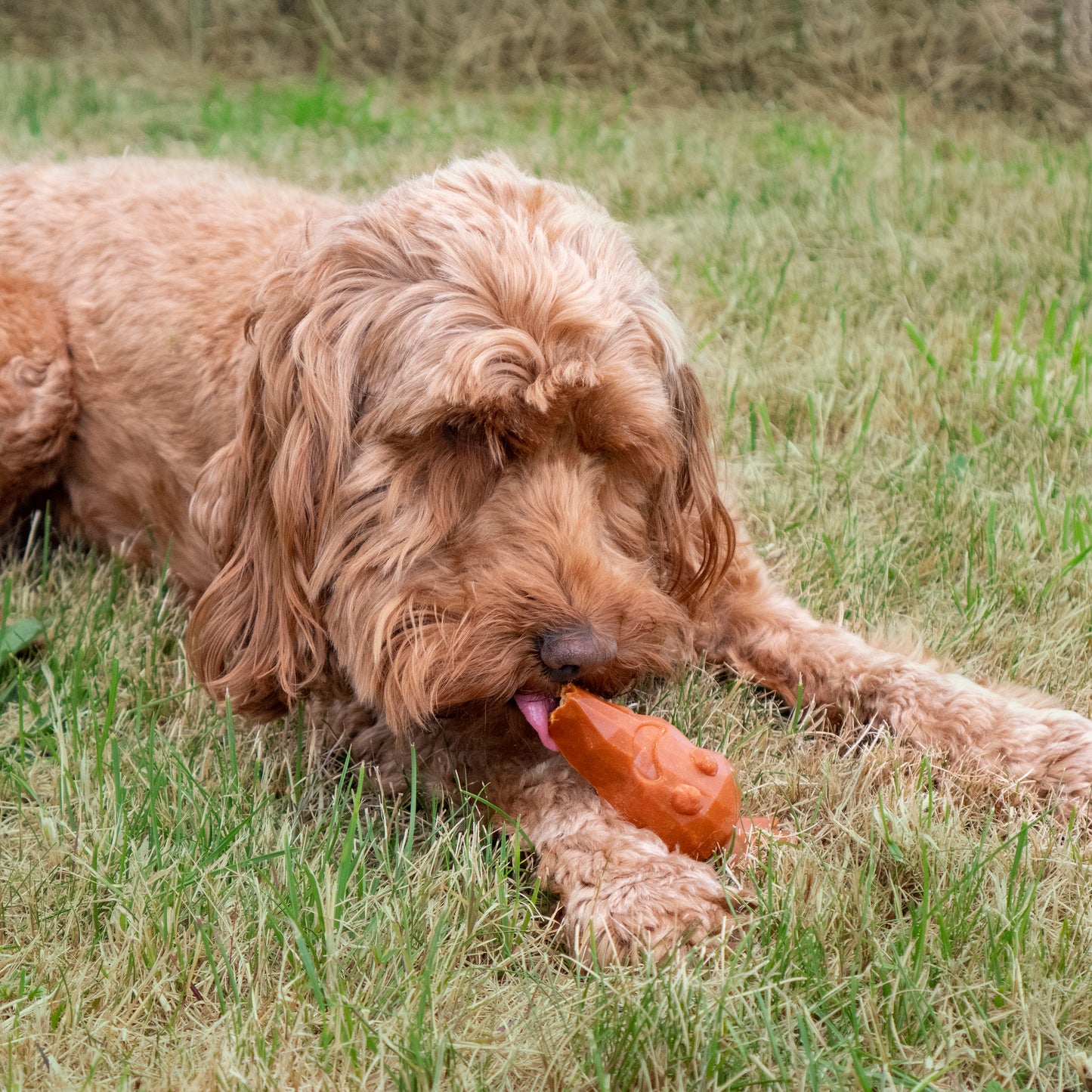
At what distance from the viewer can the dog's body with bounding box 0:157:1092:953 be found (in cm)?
235

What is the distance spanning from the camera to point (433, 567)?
97.0 inches

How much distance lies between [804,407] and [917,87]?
5535 millimetres

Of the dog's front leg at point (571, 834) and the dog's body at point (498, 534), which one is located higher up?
the dog's body at point (498, 534)

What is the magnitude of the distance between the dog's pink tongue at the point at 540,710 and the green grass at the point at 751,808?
0.24m

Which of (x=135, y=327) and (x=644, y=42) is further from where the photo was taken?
(x=644, y=42)

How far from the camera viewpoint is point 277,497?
2.62 metres

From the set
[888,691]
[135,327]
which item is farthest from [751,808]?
[135,327]

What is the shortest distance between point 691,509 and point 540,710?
0.72m

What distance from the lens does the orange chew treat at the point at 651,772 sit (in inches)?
93.7

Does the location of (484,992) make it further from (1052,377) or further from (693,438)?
(1052,377)

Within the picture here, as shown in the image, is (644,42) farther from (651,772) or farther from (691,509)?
(651,772)

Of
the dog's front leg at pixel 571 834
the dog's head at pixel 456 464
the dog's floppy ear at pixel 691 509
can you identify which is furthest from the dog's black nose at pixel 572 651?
the dog's floppy ear at pixel 691 509

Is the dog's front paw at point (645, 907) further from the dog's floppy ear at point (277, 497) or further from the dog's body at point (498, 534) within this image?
the dog's floppy ear at point (277, 497)

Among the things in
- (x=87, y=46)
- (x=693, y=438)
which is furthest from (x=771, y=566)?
(x=87, y=46)
